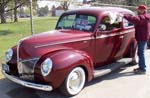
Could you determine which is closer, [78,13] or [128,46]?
[78,13]

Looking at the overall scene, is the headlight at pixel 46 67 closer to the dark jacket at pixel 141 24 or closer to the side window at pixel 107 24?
the side window at pixel 107 24

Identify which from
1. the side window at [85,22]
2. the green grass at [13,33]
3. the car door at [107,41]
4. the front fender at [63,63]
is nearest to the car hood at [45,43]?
the front fender at [63,63]

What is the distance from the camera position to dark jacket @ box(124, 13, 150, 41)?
7.49 m

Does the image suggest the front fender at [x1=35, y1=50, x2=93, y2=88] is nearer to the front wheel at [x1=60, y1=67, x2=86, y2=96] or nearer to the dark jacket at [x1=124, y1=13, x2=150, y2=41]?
the front wheel at [x1=60, y1=67, x2=86, y2=96]

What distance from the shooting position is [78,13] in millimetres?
7387

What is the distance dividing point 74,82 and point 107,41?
1.66m

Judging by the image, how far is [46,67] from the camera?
564 cm

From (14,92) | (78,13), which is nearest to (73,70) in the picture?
(14,92)

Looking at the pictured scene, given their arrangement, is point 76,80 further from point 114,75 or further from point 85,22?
point 114,75

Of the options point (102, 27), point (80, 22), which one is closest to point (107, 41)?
point (102, 27)

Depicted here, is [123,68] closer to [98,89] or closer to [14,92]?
[98,89]

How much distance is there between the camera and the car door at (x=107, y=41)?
7.10 m

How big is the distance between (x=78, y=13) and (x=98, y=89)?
6.55ft

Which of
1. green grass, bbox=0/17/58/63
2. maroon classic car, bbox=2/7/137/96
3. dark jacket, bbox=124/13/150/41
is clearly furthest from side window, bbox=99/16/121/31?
green grass, bbox=0/17/58/63
